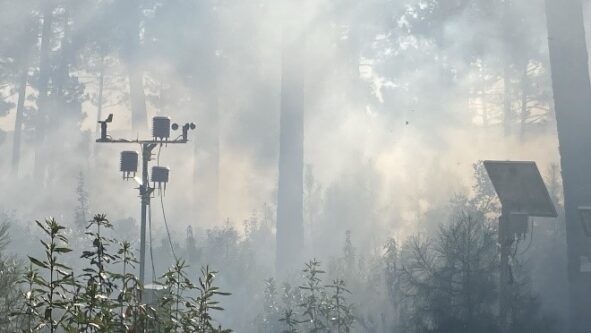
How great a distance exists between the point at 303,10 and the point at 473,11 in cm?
816

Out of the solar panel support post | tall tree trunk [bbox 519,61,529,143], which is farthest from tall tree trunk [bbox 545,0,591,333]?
tall tree trunk [bbox 519,61,529,143]

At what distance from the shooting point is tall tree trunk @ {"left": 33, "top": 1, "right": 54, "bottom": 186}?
43.6m

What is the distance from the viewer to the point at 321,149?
42.6 metres

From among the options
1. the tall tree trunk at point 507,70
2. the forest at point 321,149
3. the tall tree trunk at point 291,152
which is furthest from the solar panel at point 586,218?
the tall tree trunk at point 507,70

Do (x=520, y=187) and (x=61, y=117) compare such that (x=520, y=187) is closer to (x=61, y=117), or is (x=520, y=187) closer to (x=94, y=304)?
(x=94, y=304)

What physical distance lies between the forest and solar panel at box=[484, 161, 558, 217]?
277 cm

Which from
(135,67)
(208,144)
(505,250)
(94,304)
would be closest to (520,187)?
(505,250)

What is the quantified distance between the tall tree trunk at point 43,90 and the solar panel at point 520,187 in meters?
31.4

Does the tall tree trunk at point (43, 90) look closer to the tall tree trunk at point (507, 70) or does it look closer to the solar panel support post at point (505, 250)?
the tall tree trunk at point (507, 70)

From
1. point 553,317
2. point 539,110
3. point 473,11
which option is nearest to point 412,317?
point 553,317

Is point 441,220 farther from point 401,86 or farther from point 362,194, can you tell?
point 401,86

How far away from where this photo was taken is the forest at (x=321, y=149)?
76.3 ft

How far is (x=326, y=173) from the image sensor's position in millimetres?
41781

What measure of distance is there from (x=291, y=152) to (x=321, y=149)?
10686mm
